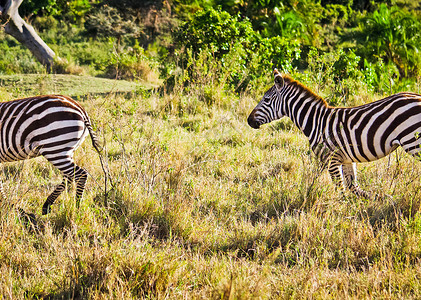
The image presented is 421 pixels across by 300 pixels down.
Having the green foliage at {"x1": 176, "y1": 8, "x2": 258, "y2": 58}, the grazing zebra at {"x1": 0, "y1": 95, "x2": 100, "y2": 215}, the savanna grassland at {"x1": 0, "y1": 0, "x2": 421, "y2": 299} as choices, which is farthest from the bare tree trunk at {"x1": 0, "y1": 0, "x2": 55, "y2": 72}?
the grazing zebra at {"x1": 0, "y1": 95, "x2": 100, "y2": 215}

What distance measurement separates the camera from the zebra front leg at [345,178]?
14.4ft

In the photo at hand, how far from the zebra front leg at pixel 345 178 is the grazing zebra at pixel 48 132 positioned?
2.57 metres

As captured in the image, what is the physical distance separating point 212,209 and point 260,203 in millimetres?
527

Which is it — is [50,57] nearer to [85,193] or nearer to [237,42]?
[237,42]

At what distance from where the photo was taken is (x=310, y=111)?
4.80 meters

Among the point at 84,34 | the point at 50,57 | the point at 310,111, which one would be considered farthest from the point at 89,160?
the point at 84,34

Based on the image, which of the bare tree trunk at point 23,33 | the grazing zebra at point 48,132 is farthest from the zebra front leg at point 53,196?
the bare tree trunk at point 23,33

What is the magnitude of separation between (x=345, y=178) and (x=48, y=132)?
3.20 metres

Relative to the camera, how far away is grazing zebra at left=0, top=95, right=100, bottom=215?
13.6 feet

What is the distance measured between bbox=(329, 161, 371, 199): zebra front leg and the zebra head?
1.10 meters

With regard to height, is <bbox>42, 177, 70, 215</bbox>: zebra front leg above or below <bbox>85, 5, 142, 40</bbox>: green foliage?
below

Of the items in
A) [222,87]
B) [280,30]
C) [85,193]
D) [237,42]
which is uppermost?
[280,30]

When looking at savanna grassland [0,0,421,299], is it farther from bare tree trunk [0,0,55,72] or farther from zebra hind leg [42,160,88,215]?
bare tree trunk [0,0,55,72]

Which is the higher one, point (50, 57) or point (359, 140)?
point (359, 140)
